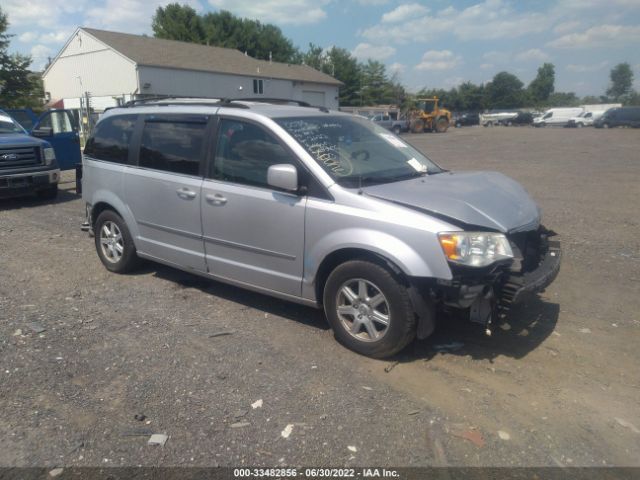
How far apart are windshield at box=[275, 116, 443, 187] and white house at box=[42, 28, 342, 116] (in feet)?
99.3

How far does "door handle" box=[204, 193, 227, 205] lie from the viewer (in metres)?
4.56

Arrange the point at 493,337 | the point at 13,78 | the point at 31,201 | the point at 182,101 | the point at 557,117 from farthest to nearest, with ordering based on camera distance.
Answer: the point at 557,117
the point at 13,78
the point at 31,201
the point at 182,101
the point at 493,337

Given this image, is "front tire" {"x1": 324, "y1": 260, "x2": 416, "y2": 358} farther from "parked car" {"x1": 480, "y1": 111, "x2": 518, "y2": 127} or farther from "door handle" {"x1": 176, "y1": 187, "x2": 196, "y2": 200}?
"parked car" {"x1": 480, "y1": 111, "x2": 518, "y2": 127}

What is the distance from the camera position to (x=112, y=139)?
581cm

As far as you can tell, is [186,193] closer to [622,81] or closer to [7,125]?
[7,125]

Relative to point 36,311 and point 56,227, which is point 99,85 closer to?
point 56,227

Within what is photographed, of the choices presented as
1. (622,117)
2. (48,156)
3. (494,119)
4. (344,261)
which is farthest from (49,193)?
(494,119)

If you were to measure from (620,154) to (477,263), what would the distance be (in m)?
21.3

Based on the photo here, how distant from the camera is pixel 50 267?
6312mm

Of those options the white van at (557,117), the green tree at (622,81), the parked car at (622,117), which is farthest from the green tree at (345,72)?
the green tree at (622,81)

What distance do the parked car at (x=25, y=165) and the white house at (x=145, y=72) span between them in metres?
23.0

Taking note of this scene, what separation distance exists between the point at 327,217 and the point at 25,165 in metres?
8.56

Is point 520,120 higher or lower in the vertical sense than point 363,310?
lower

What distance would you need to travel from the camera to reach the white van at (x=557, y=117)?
58.6 metres
